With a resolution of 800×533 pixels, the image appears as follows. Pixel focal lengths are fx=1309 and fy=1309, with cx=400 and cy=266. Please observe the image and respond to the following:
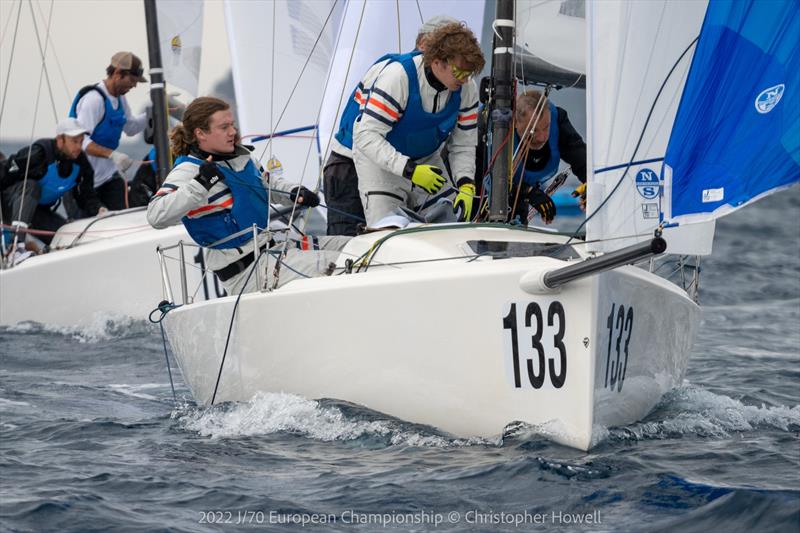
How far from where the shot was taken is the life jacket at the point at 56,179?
9.34m

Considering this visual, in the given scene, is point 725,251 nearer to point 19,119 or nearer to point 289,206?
point 19,119

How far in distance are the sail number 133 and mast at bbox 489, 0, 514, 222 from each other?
1.03 m

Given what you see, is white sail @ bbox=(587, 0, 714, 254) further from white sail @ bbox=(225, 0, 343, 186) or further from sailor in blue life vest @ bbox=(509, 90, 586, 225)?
white sail @ bbox=(225, 0, 343, 186)

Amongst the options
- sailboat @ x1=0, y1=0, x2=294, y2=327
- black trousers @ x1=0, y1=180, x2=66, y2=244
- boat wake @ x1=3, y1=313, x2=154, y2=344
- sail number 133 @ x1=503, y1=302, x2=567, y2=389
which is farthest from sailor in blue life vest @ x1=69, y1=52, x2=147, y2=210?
sail number 133 @ x1=503, y1=302, x2=567, y2=389

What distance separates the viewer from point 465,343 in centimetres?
418

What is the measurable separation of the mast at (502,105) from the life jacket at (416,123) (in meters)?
0.33

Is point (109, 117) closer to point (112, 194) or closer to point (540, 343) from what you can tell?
point (112, 194)

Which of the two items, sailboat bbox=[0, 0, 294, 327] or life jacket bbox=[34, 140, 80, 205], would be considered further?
life jacket bbox=[34, 140, 80, 205]

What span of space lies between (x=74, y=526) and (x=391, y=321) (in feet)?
4.09

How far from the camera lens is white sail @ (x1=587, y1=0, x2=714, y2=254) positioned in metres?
4.18

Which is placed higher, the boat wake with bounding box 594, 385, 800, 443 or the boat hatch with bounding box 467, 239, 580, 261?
the boat hatch with bounding box 467, 239, 580, 261

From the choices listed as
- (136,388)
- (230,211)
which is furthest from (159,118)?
(230,211)

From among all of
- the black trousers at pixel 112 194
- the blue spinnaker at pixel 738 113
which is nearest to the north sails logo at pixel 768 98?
the blue spinnaker at pixel 738 113

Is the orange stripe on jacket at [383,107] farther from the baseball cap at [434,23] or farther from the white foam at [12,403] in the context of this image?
the white foam at [12,403]
